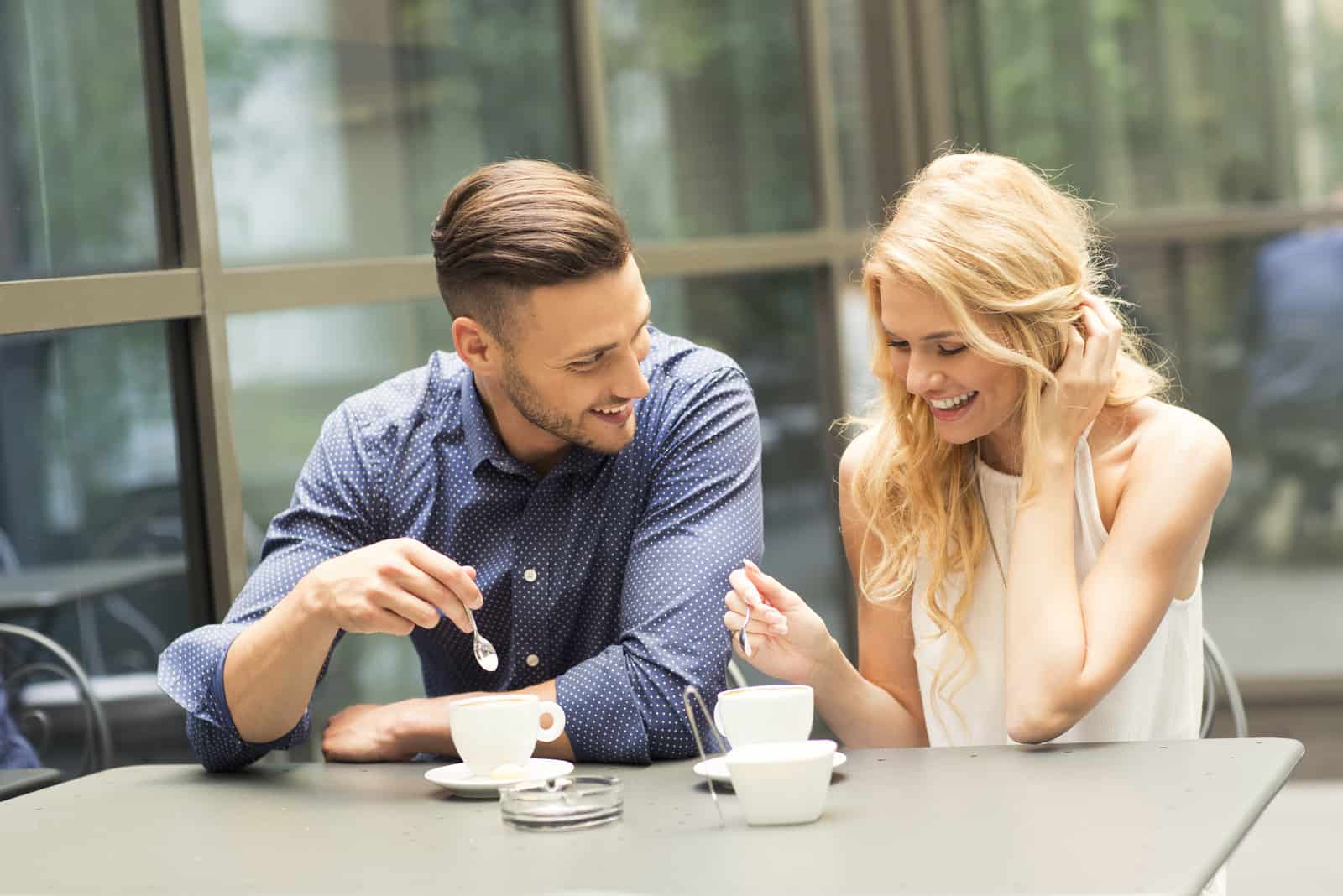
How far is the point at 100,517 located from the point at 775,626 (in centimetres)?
105

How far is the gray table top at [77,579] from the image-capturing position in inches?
→ 86.0

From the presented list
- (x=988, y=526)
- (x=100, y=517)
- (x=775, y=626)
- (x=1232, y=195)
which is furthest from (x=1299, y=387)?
(x=100, y=517)

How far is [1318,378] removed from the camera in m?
4.52

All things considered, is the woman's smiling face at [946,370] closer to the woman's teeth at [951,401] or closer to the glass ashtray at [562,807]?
the woman's teeth at [951,401]

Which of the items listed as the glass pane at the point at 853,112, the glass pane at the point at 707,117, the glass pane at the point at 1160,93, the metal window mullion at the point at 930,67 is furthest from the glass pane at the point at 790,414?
the glass pane at the point at 1160,93

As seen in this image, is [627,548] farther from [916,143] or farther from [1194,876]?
[916,143]

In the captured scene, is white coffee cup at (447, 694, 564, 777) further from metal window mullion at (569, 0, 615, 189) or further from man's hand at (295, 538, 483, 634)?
metal window mullion at (569, 0, 615, 189)

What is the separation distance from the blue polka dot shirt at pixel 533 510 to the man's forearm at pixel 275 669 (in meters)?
0.09

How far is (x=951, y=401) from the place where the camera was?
197 cm

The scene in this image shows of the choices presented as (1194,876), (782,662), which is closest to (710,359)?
(782,662)

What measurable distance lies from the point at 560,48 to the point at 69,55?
1289mm

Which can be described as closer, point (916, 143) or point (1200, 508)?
point (1200, 508)

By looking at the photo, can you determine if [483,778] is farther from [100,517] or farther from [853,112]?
[853,112]

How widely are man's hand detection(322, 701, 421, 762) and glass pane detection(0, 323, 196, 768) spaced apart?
60 centimetres
